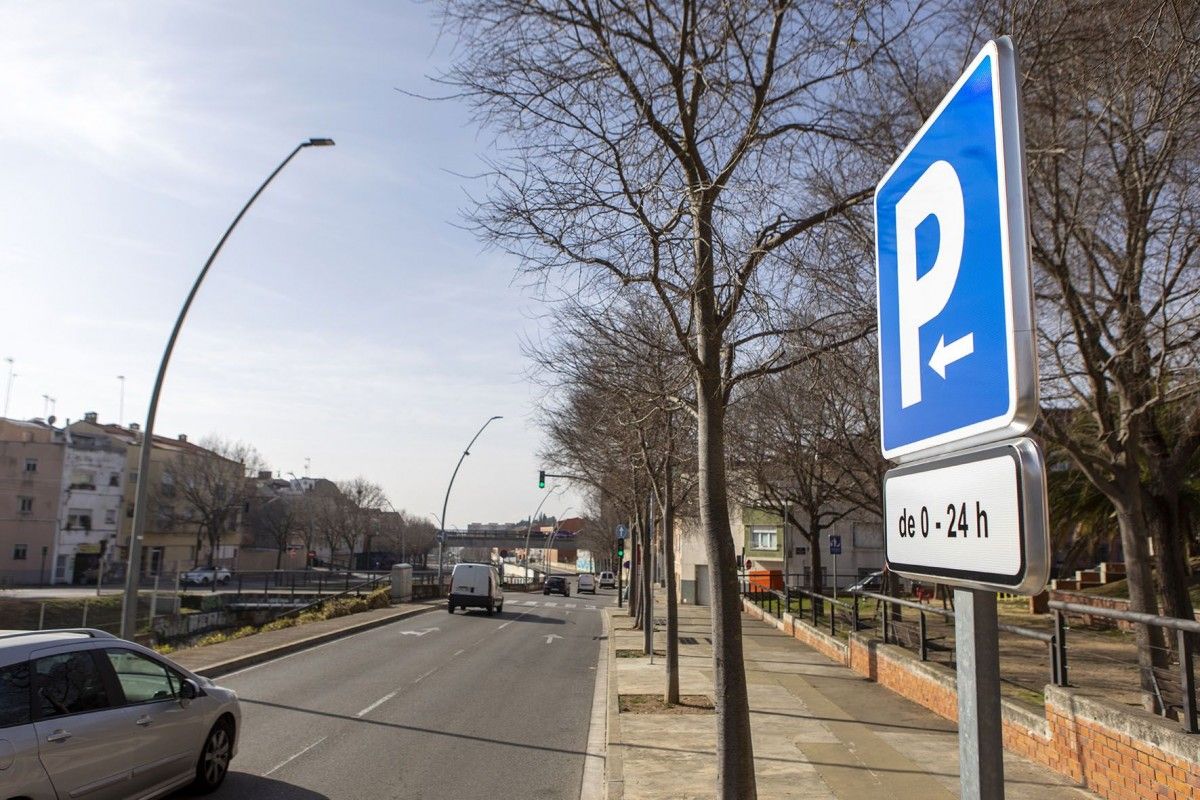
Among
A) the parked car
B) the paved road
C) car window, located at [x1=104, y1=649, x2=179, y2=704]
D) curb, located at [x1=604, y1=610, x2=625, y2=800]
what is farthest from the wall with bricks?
the parked car

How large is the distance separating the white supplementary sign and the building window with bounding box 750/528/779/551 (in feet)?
196

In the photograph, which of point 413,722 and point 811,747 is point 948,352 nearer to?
point 811,747

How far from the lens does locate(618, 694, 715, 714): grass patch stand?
44.2 feet

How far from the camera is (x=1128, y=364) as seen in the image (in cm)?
1148

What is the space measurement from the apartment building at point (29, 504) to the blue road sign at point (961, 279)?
243 feet

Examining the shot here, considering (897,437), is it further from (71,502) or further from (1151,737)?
(71,502)

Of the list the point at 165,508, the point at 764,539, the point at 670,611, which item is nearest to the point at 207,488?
the point at 165,508

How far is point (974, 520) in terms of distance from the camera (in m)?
1.80

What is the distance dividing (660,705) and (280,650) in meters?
10.2

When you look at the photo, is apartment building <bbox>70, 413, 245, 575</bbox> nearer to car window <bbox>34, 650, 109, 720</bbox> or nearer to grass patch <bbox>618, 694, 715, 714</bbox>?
grass patch <bbox>618, 694, 715, 714</bbox>

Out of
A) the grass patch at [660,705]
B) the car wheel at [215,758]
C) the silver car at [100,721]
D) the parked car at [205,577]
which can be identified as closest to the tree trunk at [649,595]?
the grass patch at [660,705]

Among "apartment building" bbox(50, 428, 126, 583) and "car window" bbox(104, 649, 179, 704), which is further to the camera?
"apartment building" bbox(50, 428, 126, 583)

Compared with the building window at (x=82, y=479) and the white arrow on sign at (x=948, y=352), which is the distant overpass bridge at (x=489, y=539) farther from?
the white arrow on sign at (x=948, y=352)

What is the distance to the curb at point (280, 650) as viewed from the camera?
16727 millimetres
